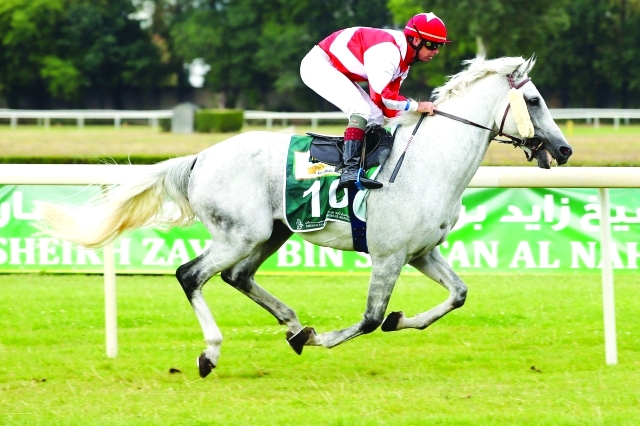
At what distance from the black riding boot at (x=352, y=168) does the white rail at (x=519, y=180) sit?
968 mm

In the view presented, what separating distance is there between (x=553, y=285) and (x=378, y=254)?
320 cm

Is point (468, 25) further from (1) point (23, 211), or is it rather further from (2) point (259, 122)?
(1) point (23, 211)

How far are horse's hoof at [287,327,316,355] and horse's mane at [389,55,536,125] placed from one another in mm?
1234

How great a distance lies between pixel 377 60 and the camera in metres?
5.22

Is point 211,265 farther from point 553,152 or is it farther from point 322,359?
point 553,152

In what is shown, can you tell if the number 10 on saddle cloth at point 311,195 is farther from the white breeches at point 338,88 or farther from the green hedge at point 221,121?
the green hedge at point 221,121

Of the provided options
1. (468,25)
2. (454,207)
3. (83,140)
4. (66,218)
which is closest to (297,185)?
(454,207)

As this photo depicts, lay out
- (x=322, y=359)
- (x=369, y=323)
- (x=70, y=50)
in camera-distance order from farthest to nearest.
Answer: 1. (x=70, y=50)
2. (x=322, y=359)
3. (x=369, y=323)

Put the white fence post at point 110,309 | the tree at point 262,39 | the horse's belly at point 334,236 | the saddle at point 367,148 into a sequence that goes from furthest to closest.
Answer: the tree at point 262,39 < the white fence post at point 110,309 < the horse's belly at point 334,236 < the saddle at point 367,148

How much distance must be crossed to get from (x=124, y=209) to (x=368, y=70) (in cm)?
165

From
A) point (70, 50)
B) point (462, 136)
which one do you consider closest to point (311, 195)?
point (462, 136)

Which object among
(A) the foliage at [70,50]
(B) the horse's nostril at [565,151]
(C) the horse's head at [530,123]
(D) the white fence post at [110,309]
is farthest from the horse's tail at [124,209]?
(A) the foliage at [70,50]

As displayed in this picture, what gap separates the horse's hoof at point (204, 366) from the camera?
534 centimetres

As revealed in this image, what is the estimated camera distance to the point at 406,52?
5.35 metres
